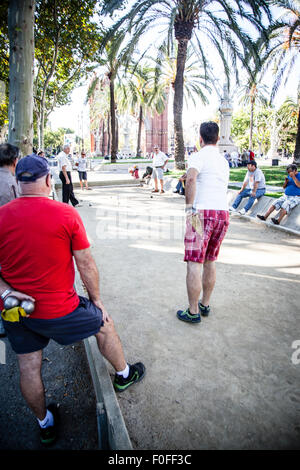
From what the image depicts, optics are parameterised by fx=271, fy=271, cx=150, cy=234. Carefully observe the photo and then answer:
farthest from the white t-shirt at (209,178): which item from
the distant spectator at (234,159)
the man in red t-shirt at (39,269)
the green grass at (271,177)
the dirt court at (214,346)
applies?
the distant spectator at (234,159)

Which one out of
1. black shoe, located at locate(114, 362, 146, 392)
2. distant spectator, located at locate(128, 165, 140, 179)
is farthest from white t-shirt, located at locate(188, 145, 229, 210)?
distant spectator, located at locate(128, 165, 140, 179)

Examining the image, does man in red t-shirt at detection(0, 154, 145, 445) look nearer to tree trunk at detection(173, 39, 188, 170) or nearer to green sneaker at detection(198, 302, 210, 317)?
green sneaker at detection(198, 302, 210, 317)

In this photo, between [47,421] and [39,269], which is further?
[47,421]

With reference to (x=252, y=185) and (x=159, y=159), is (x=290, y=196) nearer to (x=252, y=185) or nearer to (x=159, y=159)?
(x=252, y=185)

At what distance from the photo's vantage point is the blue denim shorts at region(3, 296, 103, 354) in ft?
5.54

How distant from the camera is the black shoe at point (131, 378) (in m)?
2.18

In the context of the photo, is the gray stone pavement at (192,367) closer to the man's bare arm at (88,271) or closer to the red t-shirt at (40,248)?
the man's bare arm at (88,271)

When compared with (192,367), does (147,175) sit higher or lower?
higher

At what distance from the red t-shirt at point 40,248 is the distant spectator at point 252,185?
22.4ft

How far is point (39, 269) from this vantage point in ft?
5.37

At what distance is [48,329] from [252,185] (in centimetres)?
731

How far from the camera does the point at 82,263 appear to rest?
178 centimetres

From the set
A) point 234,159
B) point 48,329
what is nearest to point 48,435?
point 48,329

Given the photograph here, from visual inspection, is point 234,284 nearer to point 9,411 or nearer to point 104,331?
point 104,331
